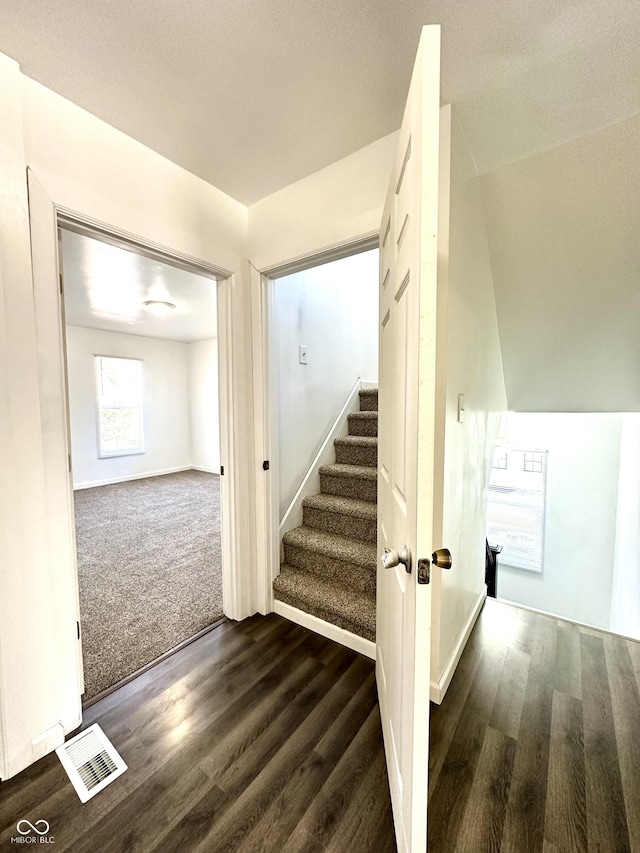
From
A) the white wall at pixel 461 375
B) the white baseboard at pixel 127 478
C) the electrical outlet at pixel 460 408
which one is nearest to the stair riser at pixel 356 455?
the white wall at pixel 461 375

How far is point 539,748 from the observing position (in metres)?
1.31

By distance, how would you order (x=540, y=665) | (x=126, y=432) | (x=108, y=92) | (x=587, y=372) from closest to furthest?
(x=108, y=92)
(x=540, y=665)
(x=587, y=372)
(x=126, y=432)

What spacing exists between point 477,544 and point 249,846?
70.1 inches

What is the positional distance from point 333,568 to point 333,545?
0.44ft

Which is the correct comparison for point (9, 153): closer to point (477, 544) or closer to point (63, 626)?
point (63, 626)

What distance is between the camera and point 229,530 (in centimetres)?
202

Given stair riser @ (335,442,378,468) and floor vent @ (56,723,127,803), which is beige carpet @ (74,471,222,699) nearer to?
floor vent @ (56,723,127,803)

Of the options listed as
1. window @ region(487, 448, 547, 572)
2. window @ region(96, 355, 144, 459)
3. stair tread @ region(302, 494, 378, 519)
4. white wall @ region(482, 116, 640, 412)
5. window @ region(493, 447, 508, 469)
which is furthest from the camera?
window @ region(96, 355, 144, 459)

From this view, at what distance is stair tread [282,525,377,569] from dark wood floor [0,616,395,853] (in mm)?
499

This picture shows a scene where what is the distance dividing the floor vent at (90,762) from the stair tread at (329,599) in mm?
1007

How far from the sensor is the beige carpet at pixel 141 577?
1.83m

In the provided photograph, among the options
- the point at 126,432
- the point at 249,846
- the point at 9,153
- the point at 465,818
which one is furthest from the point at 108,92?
the point at 126,432

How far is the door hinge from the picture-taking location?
2.58 feet
